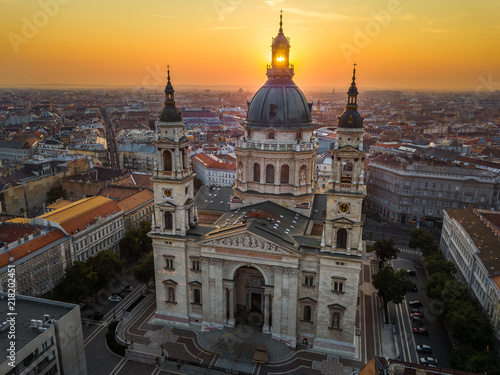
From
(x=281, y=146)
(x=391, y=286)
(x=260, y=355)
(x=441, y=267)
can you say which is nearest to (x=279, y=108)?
(x=281, y=146)

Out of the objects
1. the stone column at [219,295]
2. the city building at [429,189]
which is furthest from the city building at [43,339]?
the city building at [429,189]

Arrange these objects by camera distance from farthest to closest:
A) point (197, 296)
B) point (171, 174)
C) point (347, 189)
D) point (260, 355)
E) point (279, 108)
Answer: point (279, 108)
point (197, 296)
point (171, 174)
point (260, 355)
point (347, 189)

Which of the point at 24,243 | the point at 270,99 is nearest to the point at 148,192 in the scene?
the point at 24,243

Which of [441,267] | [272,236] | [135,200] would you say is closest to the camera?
[272,236]

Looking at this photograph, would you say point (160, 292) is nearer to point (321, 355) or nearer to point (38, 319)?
point (38, 319)

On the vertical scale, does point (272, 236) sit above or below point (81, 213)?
above

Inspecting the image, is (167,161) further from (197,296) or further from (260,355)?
(260,355)

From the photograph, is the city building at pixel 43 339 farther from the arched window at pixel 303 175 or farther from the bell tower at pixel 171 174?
the arched window at pixel 303 175
